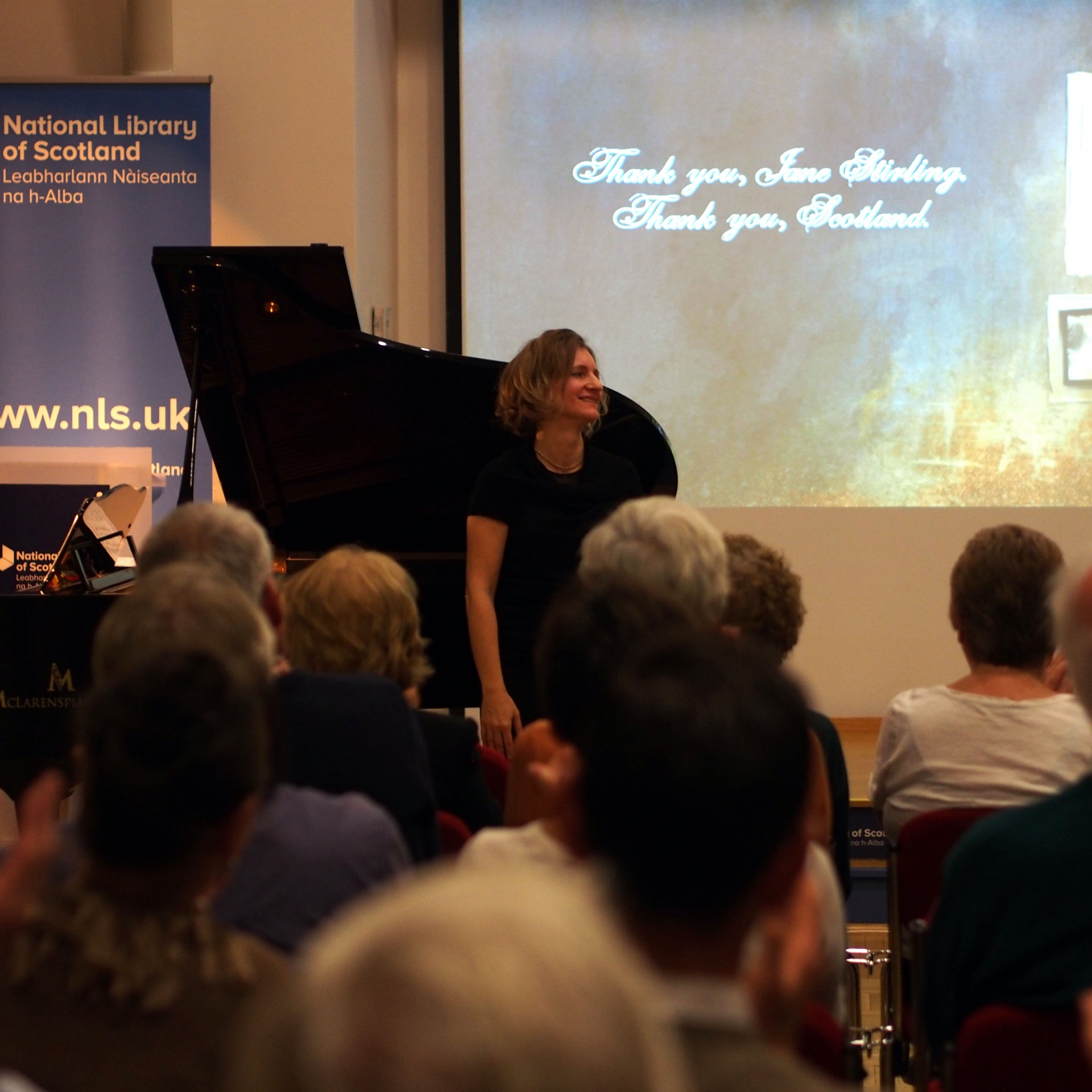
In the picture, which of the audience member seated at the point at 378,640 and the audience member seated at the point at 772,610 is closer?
the audience member seated at the point at 378,640

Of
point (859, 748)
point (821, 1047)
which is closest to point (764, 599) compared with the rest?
point (821, 1047)

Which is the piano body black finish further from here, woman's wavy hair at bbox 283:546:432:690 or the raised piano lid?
woman's wavy hair at bbox 283:546:432:690

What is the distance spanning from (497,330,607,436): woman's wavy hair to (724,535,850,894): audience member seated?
43.2 inches

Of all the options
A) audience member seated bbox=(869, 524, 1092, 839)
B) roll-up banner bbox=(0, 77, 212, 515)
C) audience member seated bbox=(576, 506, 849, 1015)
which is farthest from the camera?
roll-up banner bbox=(0, 77, 212, 515)

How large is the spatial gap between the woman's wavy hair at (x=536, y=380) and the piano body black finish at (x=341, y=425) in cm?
64

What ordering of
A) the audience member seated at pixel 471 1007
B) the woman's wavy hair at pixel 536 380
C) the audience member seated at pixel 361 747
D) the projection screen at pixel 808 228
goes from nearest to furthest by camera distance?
the audience member seated at pixel 471 1007 < the audience member seated at pixel 361 747 < the woman's wavy hair at pixel 536 380 < the projection screen at pixel 808 228

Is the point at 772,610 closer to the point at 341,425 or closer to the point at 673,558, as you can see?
the point at 673,558

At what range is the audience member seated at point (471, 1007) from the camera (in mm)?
500

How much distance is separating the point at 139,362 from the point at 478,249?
5.62 ft

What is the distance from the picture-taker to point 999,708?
224cm

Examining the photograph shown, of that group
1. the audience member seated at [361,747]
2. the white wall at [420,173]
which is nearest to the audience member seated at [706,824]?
the audience member seated at [361,747]

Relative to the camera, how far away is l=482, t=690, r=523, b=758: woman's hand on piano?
3.19 m

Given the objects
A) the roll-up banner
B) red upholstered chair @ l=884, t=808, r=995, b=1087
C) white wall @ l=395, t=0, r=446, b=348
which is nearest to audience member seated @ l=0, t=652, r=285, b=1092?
red upholstered chair @ l=884, t=808, r=995, b=1087

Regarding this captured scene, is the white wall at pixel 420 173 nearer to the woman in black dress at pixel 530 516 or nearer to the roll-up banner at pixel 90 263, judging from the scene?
the roll-up banner at pixel 90 263
